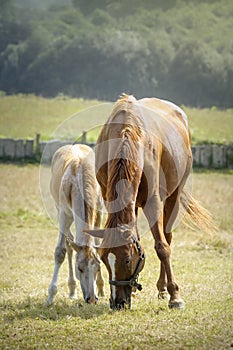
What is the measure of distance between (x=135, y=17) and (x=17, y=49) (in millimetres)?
15495

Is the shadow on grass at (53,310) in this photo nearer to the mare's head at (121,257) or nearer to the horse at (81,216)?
the horse at (81,216)

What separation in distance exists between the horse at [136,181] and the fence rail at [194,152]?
16.5 m

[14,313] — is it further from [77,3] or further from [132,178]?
[77,3]

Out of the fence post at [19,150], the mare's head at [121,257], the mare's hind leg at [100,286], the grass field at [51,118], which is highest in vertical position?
the mare's head at [121,257]

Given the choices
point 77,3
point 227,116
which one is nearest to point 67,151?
point 227,116

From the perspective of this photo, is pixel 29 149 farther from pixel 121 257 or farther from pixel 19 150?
pixel 121 257

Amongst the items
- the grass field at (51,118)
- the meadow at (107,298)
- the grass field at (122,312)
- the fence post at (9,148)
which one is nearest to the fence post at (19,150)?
the fence post at (9,148)

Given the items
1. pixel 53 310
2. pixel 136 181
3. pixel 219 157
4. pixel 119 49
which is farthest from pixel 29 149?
pixel 119 49

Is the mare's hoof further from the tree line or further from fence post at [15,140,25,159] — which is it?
the tree line

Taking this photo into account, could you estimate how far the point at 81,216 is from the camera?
777 cm

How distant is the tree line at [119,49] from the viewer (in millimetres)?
48125

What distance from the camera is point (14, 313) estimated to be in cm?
718

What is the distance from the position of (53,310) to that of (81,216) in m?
1.15

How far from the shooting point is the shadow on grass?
6875 mm
